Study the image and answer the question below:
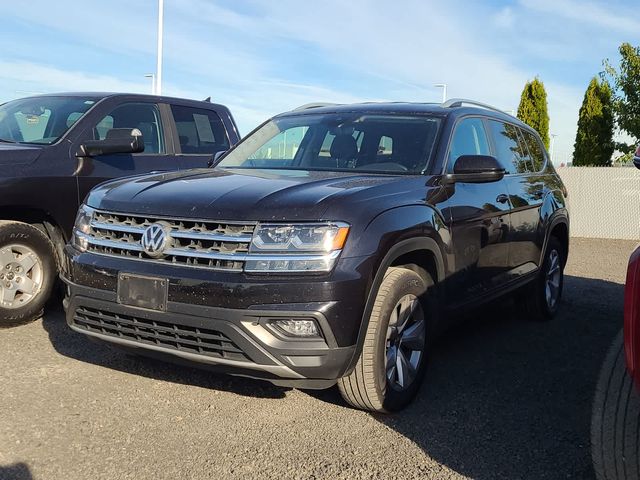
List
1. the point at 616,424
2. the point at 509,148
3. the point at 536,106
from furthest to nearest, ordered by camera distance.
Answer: the point at 536,106 → the point at 509,148 → the point at 616,424

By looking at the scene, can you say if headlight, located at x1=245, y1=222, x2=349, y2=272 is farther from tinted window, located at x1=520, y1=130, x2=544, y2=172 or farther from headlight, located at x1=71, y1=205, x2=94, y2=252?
tinted window, located at x1=520, y1=130, x2=544, y2=172

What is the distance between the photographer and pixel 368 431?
11.3 feet

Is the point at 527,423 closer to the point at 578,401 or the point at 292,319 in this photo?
the point at 578,401

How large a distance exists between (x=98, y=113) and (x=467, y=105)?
3108 millimetres

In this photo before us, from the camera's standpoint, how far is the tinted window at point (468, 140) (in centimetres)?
438

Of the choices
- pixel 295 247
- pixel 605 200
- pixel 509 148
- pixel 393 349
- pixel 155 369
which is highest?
pixel 509 148

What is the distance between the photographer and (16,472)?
284 cm

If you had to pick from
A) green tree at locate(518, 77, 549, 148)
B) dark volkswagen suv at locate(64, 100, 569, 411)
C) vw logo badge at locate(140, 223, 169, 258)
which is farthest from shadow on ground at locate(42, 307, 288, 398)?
green tree at locate(518, 77, 549, 148)

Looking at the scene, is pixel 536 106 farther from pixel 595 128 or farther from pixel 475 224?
pixel 475 224

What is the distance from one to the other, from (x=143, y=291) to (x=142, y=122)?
10.9ft

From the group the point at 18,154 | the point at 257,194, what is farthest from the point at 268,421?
the point at 18,154

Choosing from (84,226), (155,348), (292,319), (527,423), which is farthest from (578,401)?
(84,226)

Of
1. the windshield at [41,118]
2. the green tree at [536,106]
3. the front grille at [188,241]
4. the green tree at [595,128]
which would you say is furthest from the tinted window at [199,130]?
the green tree at [536,106]

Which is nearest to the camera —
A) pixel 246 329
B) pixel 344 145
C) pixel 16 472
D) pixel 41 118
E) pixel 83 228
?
pixel 16 472
